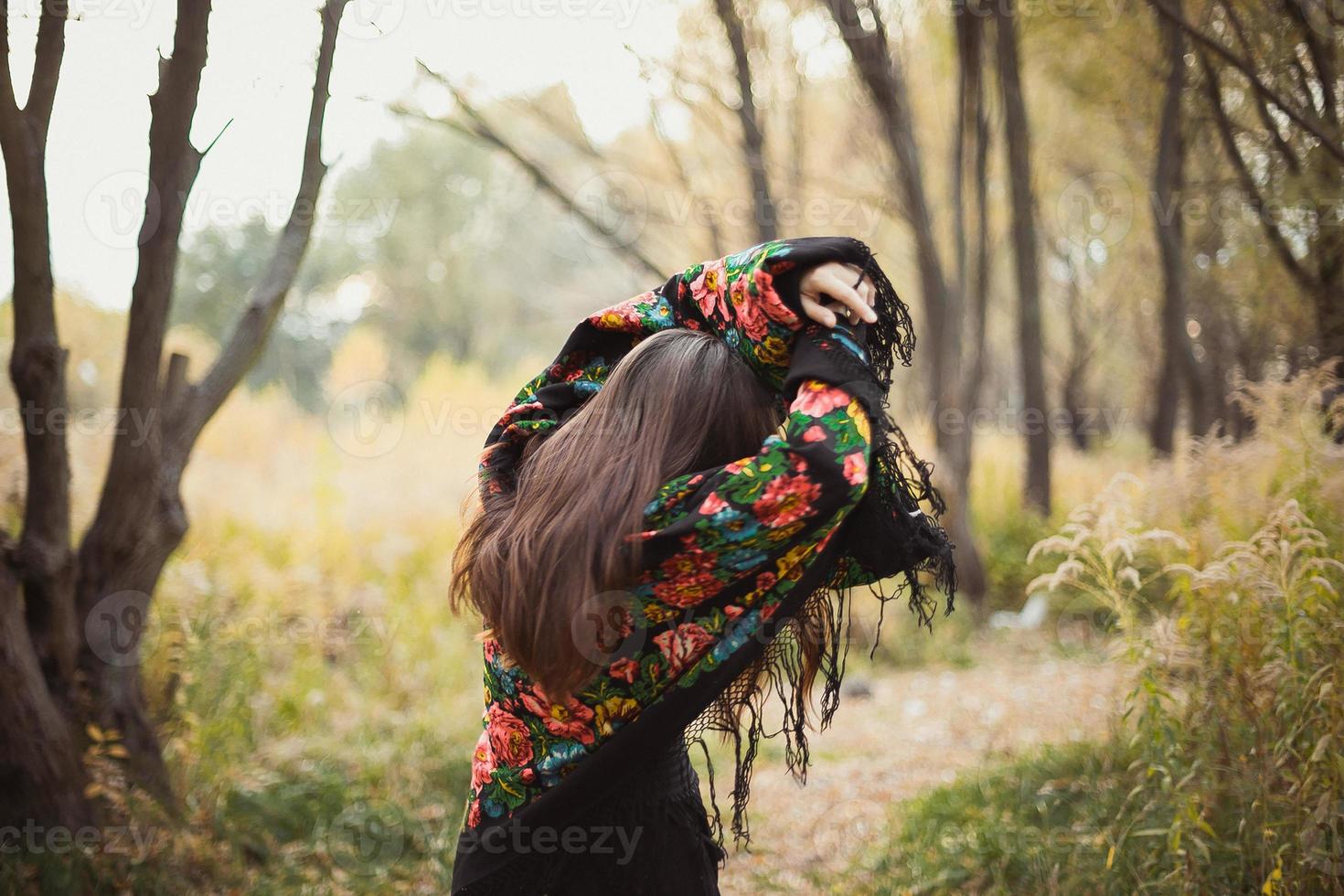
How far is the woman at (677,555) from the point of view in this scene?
1.40 metres

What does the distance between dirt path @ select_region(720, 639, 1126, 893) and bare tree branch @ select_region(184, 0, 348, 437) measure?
2.33 meters

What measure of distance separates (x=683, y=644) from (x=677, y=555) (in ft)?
0.58

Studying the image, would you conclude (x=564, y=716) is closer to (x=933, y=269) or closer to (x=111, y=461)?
(x=111, y=461)

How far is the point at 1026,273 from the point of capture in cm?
706

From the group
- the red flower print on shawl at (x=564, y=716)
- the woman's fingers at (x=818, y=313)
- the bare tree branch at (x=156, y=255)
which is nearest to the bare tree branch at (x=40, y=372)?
the bare tree branch at (x=156, y=255)

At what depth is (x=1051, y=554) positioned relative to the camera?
6324 mm

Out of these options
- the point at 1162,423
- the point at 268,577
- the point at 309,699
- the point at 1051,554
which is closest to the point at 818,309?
the point at 309,699

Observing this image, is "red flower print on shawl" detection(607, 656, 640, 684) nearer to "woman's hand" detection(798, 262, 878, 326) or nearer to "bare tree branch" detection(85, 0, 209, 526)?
"woman's hand" detection(798, 262, 878, 326)

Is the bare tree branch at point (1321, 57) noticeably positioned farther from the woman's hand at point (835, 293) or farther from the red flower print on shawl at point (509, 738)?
the red flower print on shawl at point (509, 738)

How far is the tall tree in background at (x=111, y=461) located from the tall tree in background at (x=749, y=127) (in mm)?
2981

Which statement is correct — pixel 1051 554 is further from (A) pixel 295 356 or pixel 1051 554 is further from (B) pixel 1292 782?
(A) pixel 295 356

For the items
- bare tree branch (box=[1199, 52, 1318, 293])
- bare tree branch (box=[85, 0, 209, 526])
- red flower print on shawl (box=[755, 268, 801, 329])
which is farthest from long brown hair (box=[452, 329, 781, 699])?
bare tree branch (box=[1199, 52, 1318, 293])

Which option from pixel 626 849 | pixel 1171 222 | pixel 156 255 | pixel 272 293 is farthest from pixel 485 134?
pixel 1171 222

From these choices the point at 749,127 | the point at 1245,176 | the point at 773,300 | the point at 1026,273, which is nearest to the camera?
the point at 773,300
